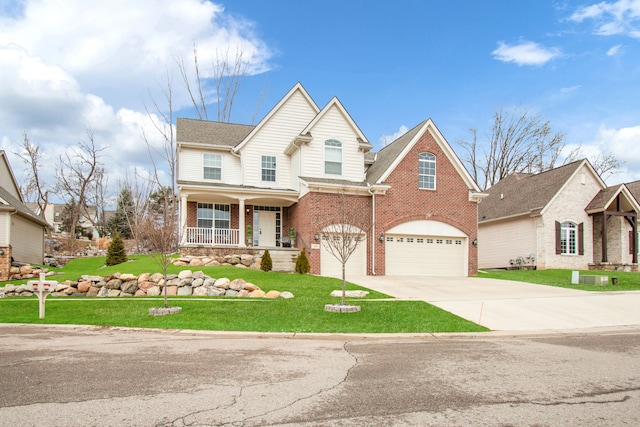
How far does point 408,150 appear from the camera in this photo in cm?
2425

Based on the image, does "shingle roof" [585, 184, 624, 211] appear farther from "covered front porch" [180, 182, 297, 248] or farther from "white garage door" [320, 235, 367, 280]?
"covered front porch" [180, 182, 297, 248]

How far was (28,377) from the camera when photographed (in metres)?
6.56

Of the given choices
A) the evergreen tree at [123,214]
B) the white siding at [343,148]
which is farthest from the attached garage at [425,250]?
the evergreen tree at [123,214]

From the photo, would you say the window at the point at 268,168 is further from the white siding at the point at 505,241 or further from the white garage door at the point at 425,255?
the white siding at the point at 505,241

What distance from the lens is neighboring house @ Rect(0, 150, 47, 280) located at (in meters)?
23.2

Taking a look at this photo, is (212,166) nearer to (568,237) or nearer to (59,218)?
(568,237)

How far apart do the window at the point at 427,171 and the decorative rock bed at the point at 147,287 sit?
1164cm

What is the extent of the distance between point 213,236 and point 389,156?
1026cm

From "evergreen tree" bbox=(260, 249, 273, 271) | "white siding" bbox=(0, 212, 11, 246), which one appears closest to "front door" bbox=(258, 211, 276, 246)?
"evergreen tree" bbox=(260, 249, 273, 271)

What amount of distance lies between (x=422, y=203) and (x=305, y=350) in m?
16.7

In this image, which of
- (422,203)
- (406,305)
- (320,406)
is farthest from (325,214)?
(320,406)

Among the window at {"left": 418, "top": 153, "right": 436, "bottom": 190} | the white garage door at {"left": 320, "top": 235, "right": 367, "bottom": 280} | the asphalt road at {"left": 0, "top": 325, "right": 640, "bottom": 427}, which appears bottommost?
the asphalt road at {"left": 0, "top": 325, "right": 640, "bottom": 427}

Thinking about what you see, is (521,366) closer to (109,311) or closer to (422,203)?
(109,311)

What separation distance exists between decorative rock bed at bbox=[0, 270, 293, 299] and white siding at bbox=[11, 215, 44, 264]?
9573mm
